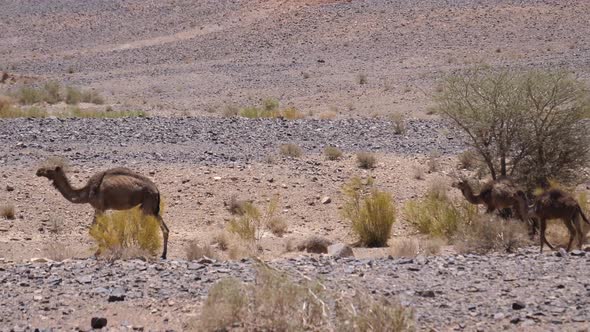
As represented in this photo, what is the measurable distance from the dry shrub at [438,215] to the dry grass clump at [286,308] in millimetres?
7269

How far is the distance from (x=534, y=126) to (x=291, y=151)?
6.83 m

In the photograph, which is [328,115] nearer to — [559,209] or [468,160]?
[468,160]

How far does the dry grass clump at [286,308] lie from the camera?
374 inches

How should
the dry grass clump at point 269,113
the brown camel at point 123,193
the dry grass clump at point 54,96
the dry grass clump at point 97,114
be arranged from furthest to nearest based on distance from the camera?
1. the dry grass clump at point 54,96
2. the dry grass clump at point 269,113
3. the dry grass clump at point 97,114
4. the brown camel at point 123,193

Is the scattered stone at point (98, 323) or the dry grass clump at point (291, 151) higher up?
the dry grass clump at point (291, 151)

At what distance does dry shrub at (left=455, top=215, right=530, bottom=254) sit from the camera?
15.0m

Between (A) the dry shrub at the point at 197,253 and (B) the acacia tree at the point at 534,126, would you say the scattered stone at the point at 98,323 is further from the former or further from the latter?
(B) the acacia tree at the point at 534,126

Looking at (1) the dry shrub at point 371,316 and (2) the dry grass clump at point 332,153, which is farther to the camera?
(2) the dry grass clump at point 332,153

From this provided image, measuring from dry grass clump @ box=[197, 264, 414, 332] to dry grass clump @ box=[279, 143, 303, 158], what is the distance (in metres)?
14.0

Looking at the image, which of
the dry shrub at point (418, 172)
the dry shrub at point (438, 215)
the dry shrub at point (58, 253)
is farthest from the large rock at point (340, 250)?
the dry shrub at point (418, 172)

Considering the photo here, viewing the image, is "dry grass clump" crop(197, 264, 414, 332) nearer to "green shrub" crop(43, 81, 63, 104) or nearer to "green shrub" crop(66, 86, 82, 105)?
"green shrub" crop(66, 86, 82, 105)

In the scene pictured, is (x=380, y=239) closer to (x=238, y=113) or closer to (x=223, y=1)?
(x=238, y=113)

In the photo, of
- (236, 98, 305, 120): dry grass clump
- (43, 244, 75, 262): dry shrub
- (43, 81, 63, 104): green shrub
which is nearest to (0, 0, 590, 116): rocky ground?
(236, 98, 305, 120): dry grass clump

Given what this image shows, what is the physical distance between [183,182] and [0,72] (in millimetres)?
35672
